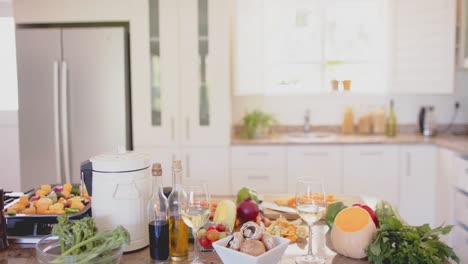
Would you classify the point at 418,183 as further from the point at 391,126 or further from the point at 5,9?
the point at 5,9

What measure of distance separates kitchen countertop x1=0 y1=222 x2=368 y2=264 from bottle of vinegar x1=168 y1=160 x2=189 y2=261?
0.23ft

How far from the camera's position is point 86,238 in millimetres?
1272

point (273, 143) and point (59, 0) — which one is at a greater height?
point (59, 0)

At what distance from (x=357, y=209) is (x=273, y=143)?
2201 millimetres

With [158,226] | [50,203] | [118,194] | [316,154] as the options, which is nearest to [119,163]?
[118,194]

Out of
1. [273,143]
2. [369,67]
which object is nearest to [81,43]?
[273,143]

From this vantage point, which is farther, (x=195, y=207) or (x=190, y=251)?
(x=190, y=251)

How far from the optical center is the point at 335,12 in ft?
13.5

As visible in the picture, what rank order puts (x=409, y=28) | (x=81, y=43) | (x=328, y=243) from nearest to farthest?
(x=328, y=243), (x=81, y=43), (x=409, y=28)

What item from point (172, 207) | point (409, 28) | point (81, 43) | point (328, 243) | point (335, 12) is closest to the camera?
point (172, 207)

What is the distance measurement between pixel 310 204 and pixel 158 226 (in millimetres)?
467

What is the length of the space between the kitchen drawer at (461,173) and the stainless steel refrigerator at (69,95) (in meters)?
2.50

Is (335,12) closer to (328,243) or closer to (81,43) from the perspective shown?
(81,43)

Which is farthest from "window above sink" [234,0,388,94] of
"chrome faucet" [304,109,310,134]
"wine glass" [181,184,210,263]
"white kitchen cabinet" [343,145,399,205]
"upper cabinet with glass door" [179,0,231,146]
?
"wine glass" [181,184,210,263]
